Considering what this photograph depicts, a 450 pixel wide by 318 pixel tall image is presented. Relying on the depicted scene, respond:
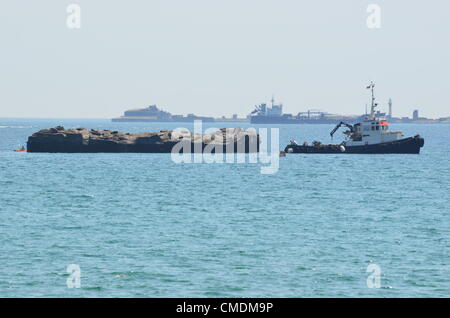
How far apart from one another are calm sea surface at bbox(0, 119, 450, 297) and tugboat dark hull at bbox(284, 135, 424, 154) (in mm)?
39347

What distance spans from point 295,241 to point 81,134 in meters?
95.4

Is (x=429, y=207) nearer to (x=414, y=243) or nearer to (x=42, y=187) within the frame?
(x=414, y=243)

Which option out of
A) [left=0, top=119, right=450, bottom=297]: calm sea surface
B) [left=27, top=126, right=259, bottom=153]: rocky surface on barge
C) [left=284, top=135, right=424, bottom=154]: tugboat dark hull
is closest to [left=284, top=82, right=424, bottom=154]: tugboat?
[left=284, top=135, right=424, bottom=154]: tugboat dark hull

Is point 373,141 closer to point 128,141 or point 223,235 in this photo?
point 128,141

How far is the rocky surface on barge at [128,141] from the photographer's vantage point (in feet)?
415

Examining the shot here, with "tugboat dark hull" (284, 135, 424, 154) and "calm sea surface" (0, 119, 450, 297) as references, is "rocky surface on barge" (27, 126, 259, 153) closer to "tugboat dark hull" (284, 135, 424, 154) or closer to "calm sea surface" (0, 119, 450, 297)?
"tugboat dark hull" (284, 135, 424, 154)

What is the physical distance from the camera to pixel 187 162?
115 metres

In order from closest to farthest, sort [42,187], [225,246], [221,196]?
[225,246], [221,196], [42,187]

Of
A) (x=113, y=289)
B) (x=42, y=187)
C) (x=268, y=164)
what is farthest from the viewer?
(x=268, y=164)

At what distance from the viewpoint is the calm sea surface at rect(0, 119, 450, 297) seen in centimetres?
2628

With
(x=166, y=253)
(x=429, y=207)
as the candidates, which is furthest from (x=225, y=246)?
(x=429, y=207)

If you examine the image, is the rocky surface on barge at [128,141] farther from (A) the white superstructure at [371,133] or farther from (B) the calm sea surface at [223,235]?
(B) the calm sea surface at [223,235]

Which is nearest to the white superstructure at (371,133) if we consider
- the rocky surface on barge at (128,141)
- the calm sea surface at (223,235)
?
the rocky surface on barge at (128,141)

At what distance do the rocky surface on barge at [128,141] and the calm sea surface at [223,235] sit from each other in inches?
1694
